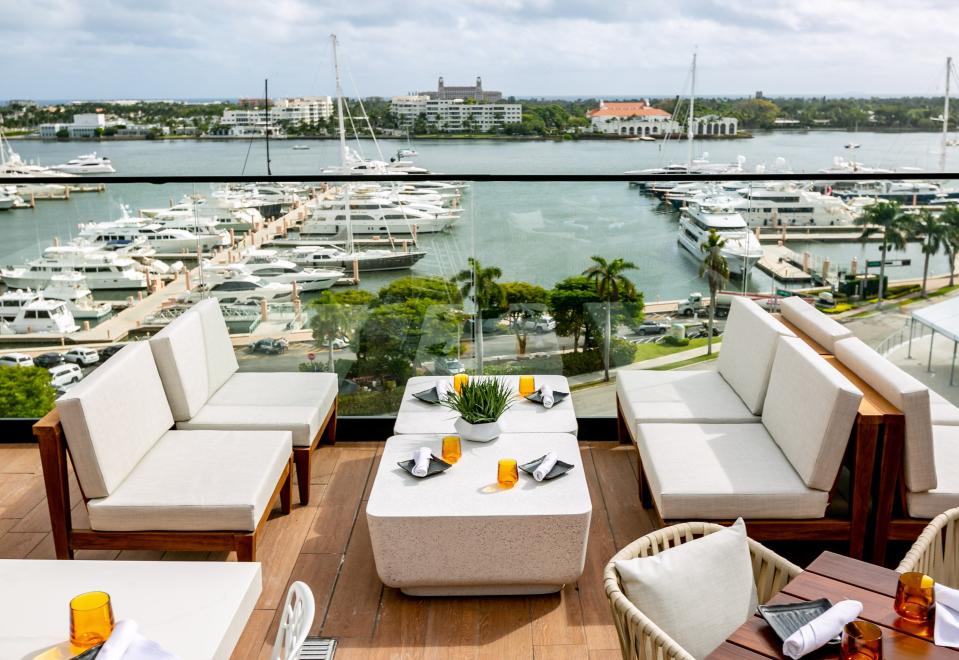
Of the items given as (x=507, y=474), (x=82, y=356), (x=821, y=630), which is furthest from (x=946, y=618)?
(x=82, y=356)

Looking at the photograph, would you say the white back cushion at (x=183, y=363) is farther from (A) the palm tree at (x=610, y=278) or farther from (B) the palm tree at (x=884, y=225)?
(B) the palm tree at (x=884, y=225)

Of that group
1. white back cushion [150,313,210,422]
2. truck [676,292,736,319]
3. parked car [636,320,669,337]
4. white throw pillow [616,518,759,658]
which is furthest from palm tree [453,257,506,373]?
white throw pillow [616,518,759,658]

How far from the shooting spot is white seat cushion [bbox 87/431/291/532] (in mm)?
2936

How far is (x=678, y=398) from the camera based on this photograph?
3.78 metres

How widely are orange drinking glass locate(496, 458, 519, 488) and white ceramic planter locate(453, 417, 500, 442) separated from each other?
0.37 m

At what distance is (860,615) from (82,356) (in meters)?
3.82

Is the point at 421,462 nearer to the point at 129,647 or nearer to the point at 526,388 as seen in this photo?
the point at 526,388

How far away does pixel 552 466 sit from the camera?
303 cm

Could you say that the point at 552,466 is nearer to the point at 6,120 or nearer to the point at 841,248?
the point at 841,248

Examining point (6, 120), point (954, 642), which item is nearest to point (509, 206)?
point (954, 642)

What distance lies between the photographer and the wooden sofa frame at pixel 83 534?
117 inches

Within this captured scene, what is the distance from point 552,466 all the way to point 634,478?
1.02 m

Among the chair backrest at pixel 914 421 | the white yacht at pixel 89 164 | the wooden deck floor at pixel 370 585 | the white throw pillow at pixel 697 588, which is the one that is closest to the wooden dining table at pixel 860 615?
the white throw pillow at pixel 697 588

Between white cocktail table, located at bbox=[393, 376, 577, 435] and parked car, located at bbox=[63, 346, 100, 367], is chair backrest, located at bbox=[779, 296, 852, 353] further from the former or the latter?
parked car, located at bbox=[63, 346, 100, 367]
